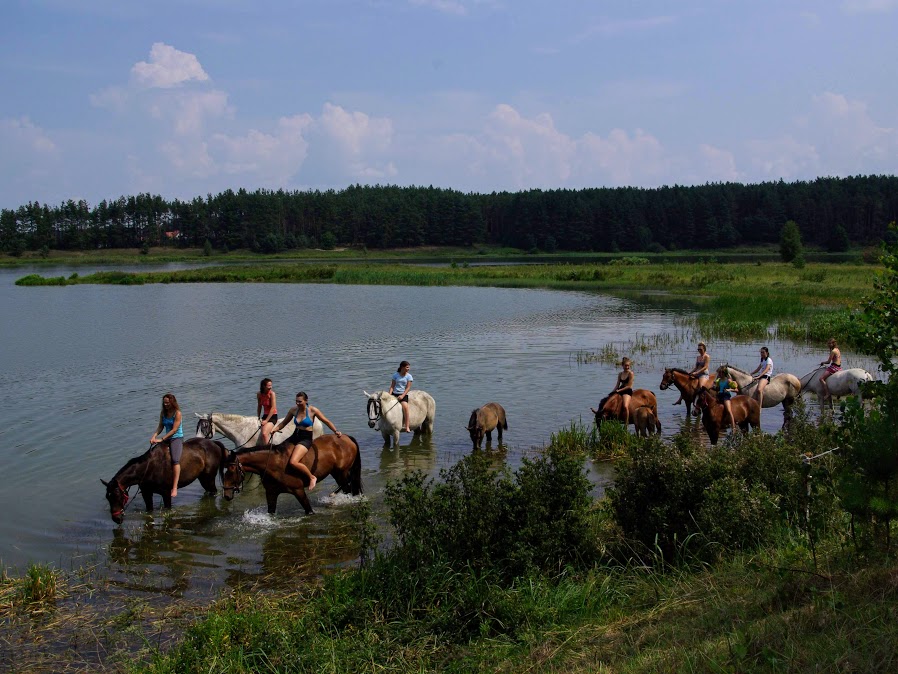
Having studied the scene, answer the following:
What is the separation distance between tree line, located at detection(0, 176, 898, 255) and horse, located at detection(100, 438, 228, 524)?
142 meters

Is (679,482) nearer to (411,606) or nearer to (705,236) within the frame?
(411,606)

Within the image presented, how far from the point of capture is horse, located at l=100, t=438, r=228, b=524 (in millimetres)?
12289

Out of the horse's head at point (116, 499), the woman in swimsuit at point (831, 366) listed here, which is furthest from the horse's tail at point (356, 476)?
the woman in swimsuit at point (831, 366)

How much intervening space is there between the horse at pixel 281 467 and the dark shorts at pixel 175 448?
2.87 ft

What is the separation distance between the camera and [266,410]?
15.3 m

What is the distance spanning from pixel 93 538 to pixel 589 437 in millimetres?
10083

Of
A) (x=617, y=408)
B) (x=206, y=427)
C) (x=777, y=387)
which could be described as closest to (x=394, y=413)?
(x=206, y=427)

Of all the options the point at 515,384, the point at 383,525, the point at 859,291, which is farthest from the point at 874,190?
the point at 383,525

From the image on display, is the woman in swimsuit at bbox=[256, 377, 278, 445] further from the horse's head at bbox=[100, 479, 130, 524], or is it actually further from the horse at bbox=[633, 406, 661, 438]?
the horse at bbox=[633, 406, 661, 438]

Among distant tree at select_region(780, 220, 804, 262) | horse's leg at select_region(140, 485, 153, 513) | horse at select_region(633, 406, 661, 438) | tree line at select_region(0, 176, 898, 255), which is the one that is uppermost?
tree line at select_region(0, 176, 898, 255)

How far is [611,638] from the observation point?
6648mm

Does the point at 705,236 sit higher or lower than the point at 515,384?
higher

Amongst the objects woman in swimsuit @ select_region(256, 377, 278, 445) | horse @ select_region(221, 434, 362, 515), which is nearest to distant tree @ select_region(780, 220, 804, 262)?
woman in swimsuit @ select_region(256, 377, 278, 445)

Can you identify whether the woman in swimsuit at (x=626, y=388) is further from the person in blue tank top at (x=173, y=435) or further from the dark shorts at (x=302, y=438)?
the person in blue tank top at (x=173, y=435)
